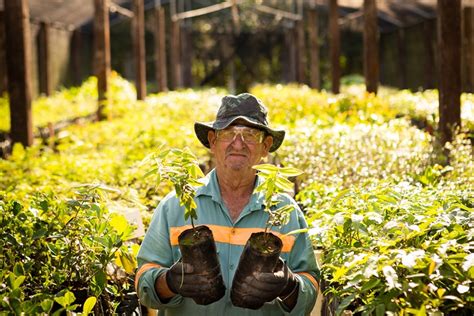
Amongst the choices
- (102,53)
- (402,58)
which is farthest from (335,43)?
(402,58)

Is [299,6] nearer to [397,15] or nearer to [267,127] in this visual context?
[397,15]

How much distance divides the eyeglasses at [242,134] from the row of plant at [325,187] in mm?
399

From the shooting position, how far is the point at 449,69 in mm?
7641

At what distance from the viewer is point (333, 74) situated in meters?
19.6

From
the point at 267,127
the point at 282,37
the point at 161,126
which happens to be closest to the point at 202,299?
the point at 267,127

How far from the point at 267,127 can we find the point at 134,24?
1757cm

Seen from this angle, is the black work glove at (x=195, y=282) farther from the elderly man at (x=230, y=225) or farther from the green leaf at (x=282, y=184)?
the green leaf at (x=282, y=184)

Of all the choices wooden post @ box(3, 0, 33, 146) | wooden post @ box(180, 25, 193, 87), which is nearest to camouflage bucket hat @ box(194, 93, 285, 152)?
wooden post @ box(3, 0, 33, 146)

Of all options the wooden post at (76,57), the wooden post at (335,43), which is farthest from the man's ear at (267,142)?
the wooden post at (76,57)

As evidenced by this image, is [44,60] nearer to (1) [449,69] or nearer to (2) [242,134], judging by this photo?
(1) [449,69]

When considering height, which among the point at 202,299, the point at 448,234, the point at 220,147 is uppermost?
the point at 220,147

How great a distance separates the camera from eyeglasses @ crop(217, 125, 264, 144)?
338 centimetres

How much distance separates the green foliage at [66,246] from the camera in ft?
10.6

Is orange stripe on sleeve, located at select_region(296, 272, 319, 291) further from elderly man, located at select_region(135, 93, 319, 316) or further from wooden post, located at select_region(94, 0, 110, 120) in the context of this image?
wooden post, located at select_region(94, 0, 110, 120)
